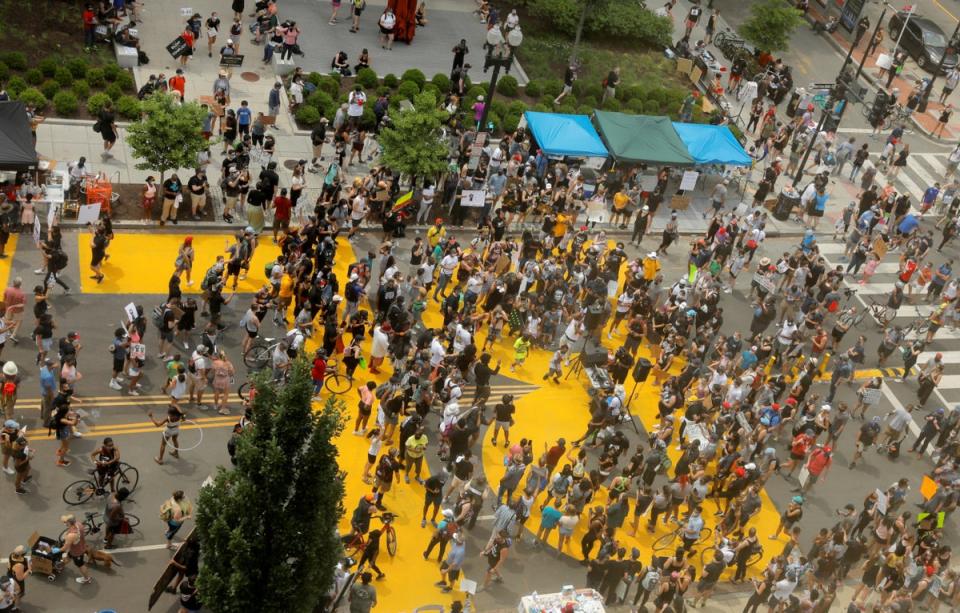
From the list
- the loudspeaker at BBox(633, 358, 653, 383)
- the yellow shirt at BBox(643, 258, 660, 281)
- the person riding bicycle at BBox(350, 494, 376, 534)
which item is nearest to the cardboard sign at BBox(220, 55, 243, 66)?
the yellow shirt at BBox(643, 258, 660, 281)

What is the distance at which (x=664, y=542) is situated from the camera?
24.8m

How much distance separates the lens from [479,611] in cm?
2216

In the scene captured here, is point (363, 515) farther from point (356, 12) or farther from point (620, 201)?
point (356, 12)

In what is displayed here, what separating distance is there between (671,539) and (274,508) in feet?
38.9

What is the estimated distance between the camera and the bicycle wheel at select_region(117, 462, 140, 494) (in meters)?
22.1

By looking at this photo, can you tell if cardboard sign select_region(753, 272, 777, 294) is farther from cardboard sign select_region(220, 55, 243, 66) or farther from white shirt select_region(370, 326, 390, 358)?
cardboard sign select_region(220, 55, 243, 66)

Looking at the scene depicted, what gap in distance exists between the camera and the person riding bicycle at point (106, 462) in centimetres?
2130

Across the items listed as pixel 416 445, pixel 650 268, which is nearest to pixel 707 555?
pixel 416 445

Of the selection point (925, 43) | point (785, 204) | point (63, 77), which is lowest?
point (63, 77)

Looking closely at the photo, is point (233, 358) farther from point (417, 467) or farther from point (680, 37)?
point (680, 37)

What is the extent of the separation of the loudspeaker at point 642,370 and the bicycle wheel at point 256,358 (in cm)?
→ 906

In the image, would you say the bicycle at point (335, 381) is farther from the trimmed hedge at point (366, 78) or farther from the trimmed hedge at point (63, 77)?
the trimmed hedge at point (366, 78)

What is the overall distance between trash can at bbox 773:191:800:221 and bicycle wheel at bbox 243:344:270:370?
1980 cm

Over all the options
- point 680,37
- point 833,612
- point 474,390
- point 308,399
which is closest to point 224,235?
point 474,390
